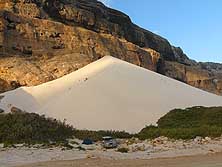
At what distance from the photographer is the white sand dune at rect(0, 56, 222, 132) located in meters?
26.0

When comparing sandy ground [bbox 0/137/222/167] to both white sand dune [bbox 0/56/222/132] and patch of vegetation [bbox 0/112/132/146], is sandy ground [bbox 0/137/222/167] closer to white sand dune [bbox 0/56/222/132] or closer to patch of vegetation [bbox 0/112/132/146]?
patch of vegetation [bbox 0/112/132/146]

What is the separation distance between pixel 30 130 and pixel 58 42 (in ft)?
101

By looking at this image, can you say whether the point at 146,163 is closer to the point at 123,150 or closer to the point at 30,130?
the point at 123,150

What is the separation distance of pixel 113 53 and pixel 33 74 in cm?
1626

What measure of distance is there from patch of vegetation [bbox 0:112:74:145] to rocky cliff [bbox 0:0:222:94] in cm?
1826

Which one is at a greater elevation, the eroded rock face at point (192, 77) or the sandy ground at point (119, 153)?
the eroded rock face at point (192, 77)

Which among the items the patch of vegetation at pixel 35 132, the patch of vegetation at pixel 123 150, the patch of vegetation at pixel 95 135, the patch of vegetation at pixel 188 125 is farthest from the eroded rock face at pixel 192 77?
the patch of vegetation at pixel 123 150

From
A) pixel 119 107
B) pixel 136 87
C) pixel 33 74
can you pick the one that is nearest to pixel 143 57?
pixel 33 74

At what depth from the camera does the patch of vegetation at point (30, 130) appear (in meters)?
17.7

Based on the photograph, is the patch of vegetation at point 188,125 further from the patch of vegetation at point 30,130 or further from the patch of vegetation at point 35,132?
the patch of vegetation at point 30,130

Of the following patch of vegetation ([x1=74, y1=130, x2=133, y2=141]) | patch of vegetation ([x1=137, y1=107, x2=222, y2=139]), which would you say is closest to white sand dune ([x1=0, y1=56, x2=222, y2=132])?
patch of vegetation ([x1=137, y1=107, x2=222, y2=139])

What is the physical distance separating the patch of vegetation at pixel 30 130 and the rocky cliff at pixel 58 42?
18.3 m

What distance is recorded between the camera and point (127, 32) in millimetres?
69438

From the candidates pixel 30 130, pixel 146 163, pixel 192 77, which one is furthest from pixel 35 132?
pixel 192 77
